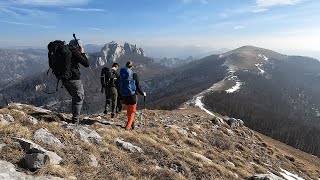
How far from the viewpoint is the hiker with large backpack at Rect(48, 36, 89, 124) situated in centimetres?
1502

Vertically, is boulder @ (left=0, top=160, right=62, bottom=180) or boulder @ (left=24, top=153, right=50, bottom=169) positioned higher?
boulder @ (left=24, top=153, right=50, bottom=169)

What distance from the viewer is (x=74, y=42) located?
52.1 feet

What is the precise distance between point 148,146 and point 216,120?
2099cm

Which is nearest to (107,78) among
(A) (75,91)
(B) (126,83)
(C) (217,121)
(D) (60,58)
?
(B) (126,83)

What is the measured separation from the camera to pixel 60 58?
15109 millimetres

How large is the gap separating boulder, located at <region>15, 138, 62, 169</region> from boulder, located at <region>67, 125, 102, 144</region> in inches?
116

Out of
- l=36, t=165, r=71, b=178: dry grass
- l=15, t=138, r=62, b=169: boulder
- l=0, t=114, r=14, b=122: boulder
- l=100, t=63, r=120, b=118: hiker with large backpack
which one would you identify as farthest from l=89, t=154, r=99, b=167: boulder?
l=100, t=63, r=120, b=118: hiker with large backpack

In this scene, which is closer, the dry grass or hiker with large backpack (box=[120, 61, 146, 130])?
the dry grass

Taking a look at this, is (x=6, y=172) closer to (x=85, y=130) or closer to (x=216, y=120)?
(x=85, y=130)

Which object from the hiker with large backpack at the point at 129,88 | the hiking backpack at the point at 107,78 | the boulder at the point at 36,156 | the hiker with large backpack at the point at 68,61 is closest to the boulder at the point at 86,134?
the hiker with large backpack at the point at 68,61

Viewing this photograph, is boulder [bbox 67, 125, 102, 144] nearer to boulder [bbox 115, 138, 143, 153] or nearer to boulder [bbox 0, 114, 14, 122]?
boulder [bbox 115, 138, 143, 153]

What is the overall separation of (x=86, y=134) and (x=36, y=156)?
440cm

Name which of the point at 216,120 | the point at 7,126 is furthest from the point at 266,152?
the point at 7,126

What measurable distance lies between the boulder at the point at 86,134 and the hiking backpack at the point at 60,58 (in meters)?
2.57
